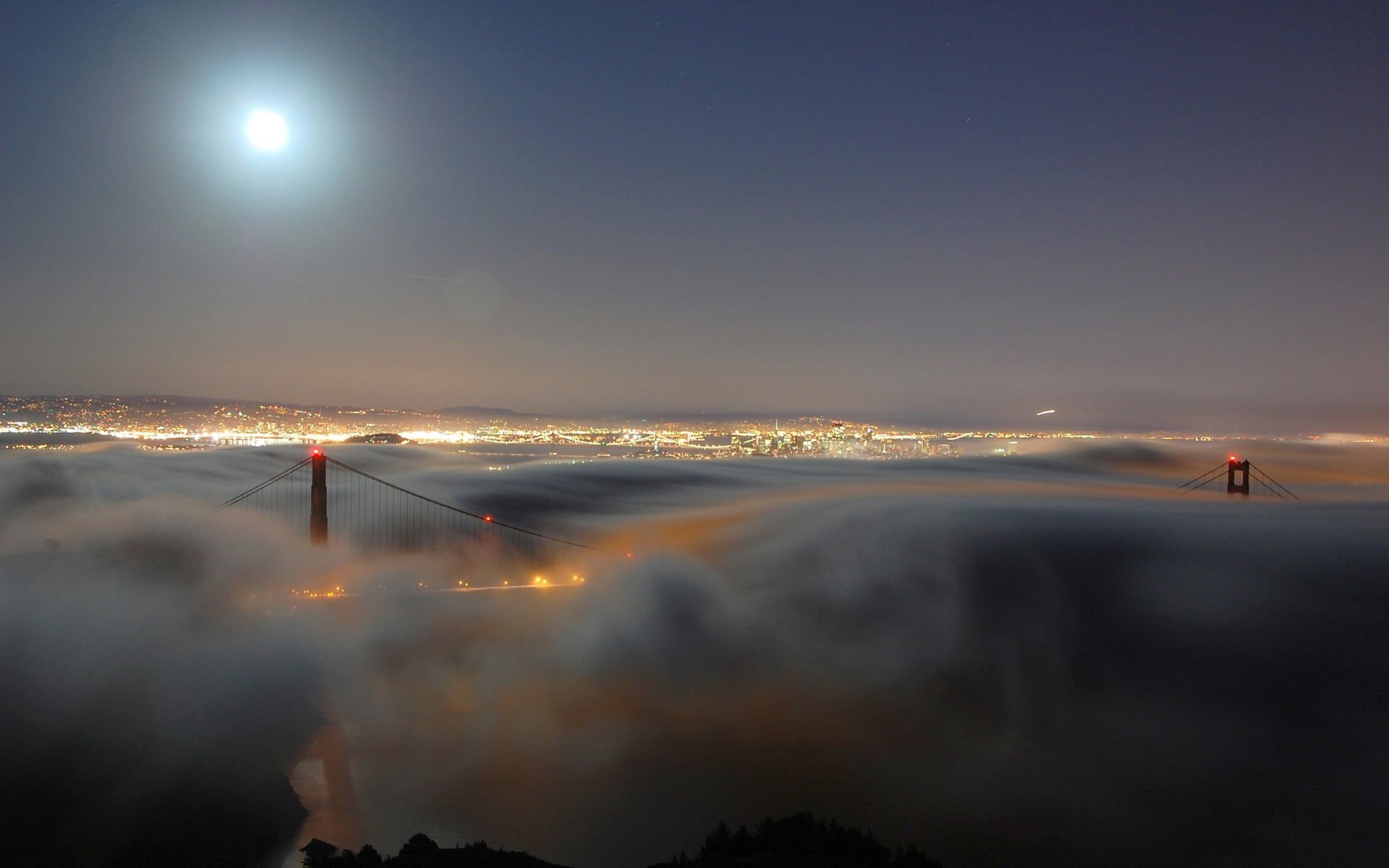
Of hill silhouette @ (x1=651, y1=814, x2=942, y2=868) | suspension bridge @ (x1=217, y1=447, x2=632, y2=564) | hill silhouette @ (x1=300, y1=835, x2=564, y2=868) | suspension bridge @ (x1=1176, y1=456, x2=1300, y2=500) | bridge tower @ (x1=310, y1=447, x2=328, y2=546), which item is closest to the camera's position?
hill silhouette @ (x1=300, y1=835, x2=564, y2=868)

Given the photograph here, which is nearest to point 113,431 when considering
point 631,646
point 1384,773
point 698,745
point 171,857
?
point 631,646

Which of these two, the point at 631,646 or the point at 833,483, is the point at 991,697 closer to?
the point at 631,646

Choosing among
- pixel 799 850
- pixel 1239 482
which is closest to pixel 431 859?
pixel 799 850

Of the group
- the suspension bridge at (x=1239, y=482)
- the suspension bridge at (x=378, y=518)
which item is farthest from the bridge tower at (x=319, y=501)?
the suspension bridge at (x=1239, y=482)

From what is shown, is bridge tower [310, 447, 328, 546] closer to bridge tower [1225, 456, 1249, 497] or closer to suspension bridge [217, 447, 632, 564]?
suspension bridge [217, 447, 632, 564]

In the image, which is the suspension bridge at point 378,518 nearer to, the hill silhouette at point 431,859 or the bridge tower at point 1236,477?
the bridge tower at point 1236,477

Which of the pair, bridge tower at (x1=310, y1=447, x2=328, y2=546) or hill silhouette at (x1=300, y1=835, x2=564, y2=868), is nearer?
hill silhouette at (x1=300, y1=835, x2=564, y2=868)

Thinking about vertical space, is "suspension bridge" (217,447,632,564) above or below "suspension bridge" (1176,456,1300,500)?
below

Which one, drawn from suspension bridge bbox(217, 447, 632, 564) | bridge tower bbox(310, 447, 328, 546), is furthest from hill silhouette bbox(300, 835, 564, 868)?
→ bridge tower bbox(310, 447, 328, 546)
